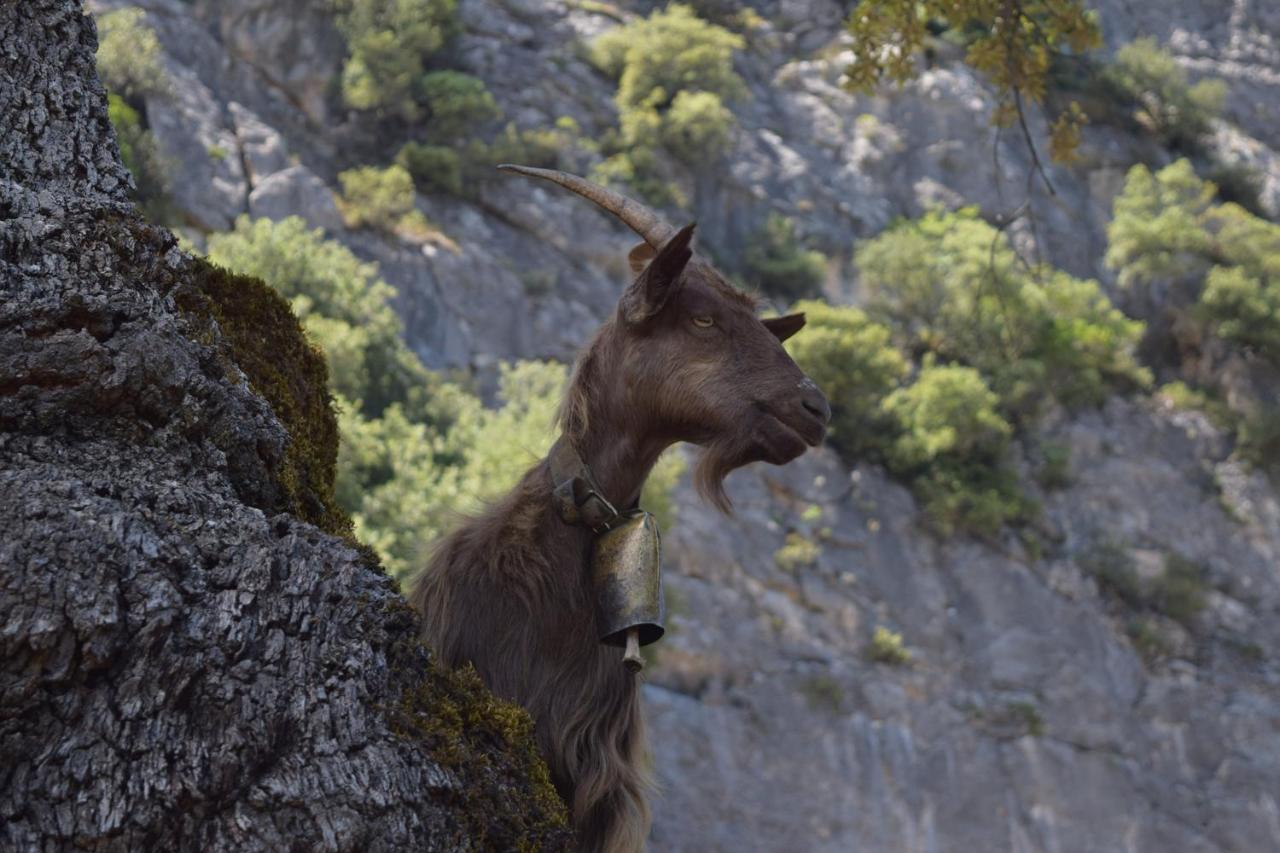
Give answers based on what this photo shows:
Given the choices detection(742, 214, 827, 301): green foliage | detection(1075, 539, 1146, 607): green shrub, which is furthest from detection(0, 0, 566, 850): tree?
detection(742, 214, 827, 301): green foliage

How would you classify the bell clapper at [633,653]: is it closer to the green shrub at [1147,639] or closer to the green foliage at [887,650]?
the green foliage at [887,650]

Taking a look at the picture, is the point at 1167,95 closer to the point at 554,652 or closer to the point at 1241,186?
the point at 1241,186

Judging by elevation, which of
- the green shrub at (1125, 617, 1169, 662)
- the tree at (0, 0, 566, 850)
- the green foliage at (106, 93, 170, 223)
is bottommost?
the green shrub at (1125, 617, 1169, 662)

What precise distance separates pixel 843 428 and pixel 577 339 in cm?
530

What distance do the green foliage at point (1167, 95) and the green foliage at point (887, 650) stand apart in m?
18.8

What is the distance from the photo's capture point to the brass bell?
4.07 meters

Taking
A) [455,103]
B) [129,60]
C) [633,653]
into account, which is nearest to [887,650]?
[455,103]

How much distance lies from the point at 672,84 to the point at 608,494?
28.2 meters

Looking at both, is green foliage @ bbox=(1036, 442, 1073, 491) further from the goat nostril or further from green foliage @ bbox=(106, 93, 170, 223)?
the goat nostril

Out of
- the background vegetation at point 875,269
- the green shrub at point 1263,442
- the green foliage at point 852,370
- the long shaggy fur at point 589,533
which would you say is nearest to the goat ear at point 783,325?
the long shaggy fur at point 589,533

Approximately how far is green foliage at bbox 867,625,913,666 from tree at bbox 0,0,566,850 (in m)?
19.3

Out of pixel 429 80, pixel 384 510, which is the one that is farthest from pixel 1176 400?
pixel 384 510

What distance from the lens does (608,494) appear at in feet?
14.6

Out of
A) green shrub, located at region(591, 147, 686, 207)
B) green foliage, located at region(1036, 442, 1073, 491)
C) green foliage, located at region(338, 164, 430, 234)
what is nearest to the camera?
green foliage, located at region(338, 164, 430, 234)
